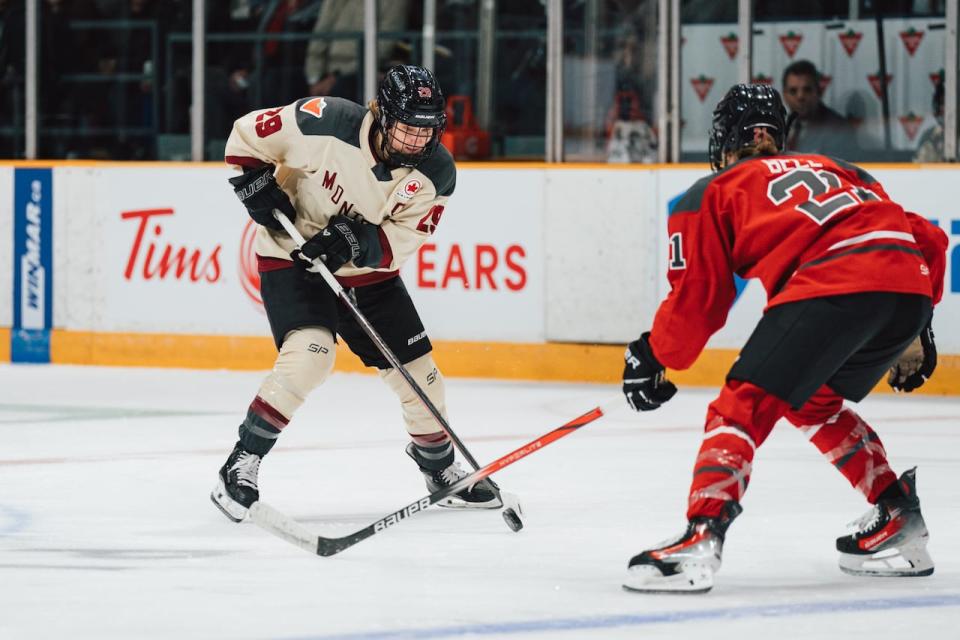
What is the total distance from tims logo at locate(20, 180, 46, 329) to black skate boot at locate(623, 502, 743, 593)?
206 inches

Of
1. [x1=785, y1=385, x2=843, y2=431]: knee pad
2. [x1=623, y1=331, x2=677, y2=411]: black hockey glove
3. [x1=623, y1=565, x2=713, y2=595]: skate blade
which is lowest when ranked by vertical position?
[x1=623, y1=565, x2=713, y2=595]: skate blade

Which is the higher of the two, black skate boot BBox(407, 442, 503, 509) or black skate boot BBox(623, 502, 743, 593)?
black skate boot BBox(623, 502, 743, 593)

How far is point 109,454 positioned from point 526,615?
2.49 metres

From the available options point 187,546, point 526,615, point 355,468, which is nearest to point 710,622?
point 526,615

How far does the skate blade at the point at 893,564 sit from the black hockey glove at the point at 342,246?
137cm

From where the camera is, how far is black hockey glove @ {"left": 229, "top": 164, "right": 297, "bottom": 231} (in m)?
4.36

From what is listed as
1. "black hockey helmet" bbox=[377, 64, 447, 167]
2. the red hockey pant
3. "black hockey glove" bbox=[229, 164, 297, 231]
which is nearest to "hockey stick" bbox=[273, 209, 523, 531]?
"black hockey glove" bbox=[229, 164, 297, 231]

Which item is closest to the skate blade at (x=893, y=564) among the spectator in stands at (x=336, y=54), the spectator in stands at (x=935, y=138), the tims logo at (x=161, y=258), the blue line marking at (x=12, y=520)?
the blue line marking at (x=12, y=520)

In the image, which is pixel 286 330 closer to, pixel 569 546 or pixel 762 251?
pixel 569 546

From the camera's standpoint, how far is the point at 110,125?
8.56 meters

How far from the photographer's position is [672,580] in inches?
133

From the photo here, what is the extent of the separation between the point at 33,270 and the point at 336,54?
1666 mm

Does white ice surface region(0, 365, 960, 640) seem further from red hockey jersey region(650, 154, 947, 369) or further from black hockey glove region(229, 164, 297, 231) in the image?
black hockey glove region(229, 164, 297, 231)

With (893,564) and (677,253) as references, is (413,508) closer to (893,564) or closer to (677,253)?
(677,253)
